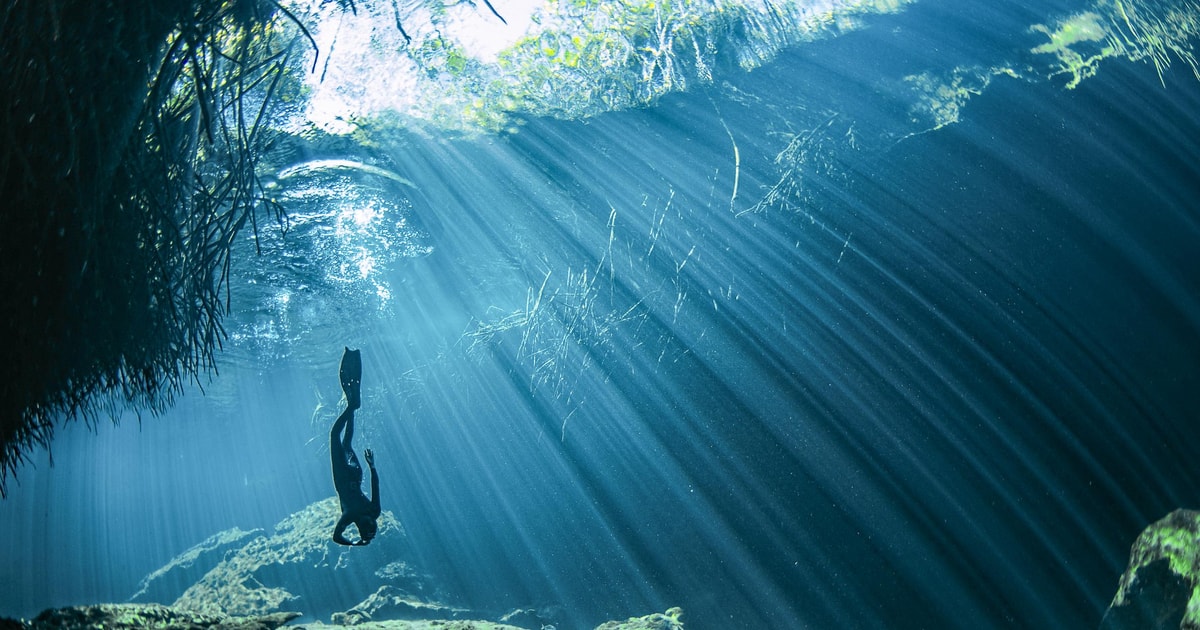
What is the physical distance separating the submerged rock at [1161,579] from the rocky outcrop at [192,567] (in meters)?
24.7

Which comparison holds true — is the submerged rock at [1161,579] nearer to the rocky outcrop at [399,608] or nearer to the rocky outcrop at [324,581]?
the rocky outcrop at [324,581]

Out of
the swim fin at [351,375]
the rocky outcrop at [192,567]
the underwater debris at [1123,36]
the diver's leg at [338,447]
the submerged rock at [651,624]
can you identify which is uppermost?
the underwater debris at [1123,36]

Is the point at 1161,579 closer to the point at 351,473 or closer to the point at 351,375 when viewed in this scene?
the point at 351,375

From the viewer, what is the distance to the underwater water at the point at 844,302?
5.94 metres


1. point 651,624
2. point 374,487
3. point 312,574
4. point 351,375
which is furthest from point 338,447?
point 312,574

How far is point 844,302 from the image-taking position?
7824 millimetres

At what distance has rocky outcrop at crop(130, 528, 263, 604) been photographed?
20.9 m

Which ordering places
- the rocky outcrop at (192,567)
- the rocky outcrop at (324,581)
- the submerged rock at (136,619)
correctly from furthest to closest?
the rocky outcrop at (192,567) < the rocky outcrop at (324,581) < the submerged rock at (136,619)

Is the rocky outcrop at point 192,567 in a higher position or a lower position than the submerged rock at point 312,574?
lower

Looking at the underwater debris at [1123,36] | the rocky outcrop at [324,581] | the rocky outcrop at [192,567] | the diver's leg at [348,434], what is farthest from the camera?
the rocky outcrop at [192,567]

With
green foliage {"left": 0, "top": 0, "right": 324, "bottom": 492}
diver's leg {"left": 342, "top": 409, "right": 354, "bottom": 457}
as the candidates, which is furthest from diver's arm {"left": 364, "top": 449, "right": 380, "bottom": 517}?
green foliage {"left": 0, "top": 0, "right": 324, "bottom": 492}

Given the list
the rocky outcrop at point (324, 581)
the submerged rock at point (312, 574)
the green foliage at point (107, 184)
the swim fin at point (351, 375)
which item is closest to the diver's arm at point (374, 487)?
the swim fin at point (351, 375)

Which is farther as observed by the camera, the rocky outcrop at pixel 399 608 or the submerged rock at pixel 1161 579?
the rocky outcrop at pixel 399 608

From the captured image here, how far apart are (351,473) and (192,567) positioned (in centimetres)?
2193
